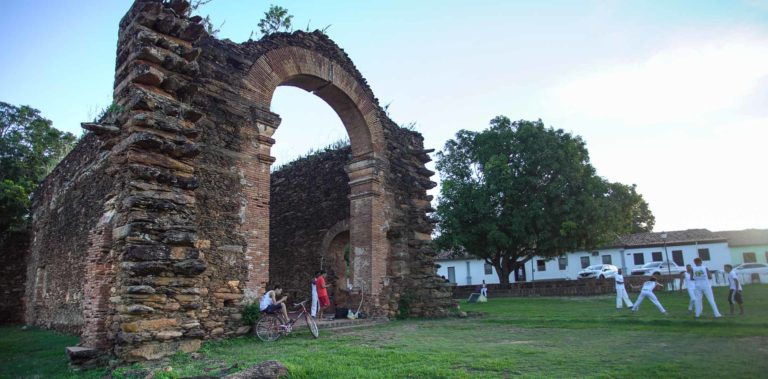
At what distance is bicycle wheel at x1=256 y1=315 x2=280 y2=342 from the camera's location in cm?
795

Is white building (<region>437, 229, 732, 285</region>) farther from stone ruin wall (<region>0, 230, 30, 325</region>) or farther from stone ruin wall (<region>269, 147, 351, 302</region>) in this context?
stone ruin wall (<region>0, 230, 30, 325</region>)

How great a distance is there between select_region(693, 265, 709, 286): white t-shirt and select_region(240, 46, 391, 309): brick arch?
280 inches

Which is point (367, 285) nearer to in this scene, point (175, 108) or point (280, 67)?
point (280, 67)

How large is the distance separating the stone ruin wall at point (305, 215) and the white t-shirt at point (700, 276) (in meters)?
8.87

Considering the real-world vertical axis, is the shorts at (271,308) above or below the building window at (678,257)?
below

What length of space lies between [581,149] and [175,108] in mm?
23207

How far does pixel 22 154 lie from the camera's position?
19000 millimetres

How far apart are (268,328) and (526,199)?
19388 mm

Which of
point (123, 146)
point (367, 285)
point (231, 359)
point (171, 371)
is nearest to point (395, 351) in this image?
point (231, 359)

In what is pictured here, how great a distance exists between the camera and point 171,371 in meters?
5.03

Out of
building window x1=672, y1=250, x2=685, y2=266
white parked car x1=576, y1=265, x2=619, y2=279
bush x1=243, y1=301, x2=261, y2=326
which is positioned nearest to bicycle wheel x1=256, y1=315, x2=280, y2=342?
bush x1=243, y1=301, x2=261, y2=326

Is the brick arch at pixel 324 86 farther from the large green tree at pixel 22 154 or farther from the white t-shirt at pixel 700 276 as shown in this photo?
the large green tree at pixel 22 154

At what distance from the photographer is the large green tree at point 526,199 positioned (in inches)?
939

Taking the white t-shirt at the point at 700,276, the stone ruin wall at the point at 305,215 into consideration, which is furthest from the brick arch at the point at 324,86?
the white t-shirt at the point at 700,276
